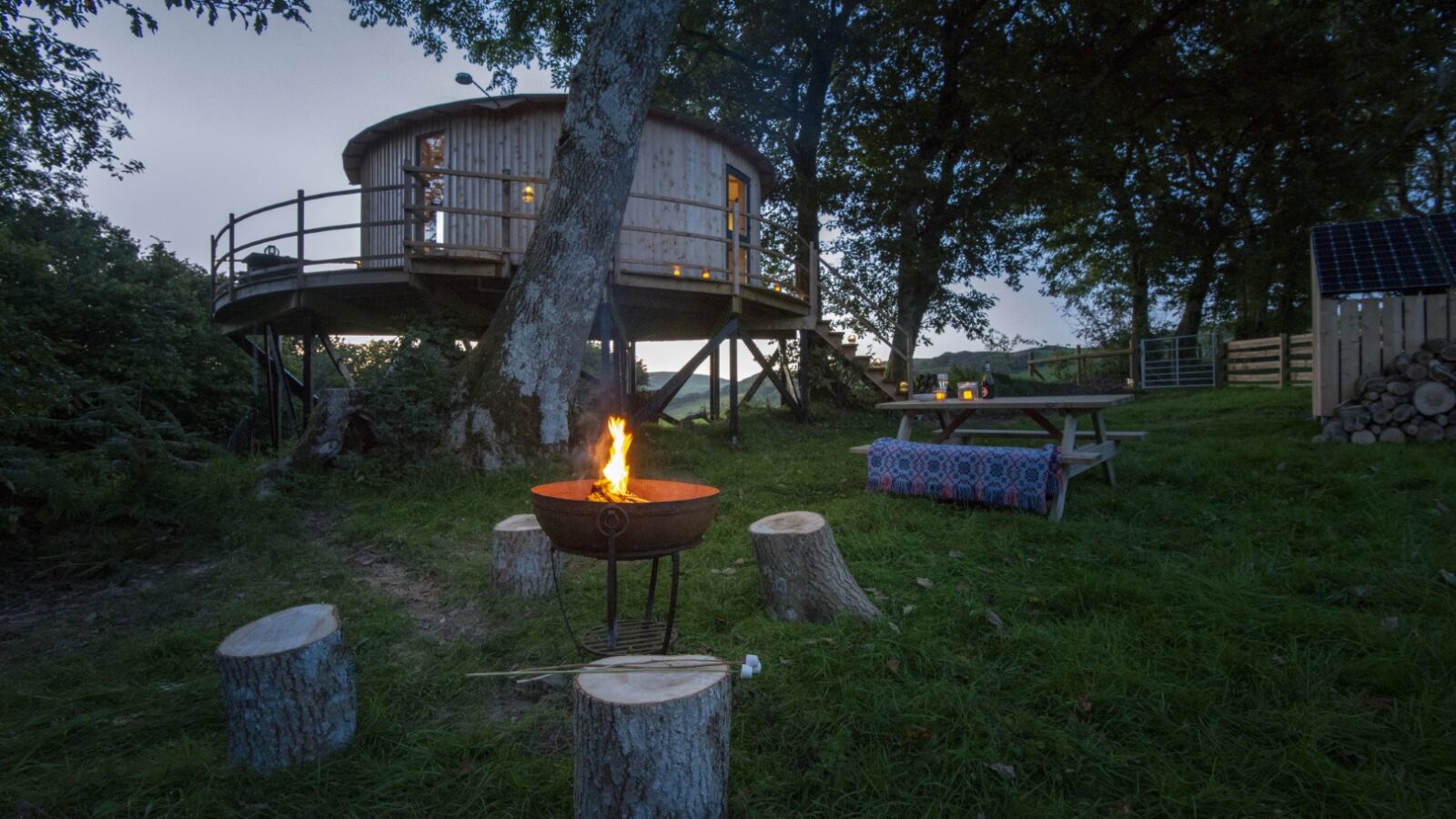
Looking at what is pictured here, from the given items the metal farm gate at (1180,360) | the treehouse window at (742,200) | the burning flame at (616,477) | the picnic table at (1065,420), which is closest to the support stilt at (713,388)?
the treehouse window at (742,200)

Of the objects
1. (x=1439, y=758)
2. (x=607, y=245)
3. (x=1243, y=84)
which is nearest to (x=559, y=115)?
(x=607, y=245)

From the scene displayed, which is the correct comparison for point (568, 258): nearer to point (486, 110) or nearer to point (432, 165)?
point (486, 110)

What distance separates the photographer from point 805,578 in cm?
354

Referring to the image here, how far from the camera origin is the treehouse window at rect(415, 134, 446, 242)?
11266 millimetres

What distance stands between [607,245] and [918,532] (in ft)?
15.2

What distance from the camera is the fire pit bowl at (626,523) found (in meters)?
2.73

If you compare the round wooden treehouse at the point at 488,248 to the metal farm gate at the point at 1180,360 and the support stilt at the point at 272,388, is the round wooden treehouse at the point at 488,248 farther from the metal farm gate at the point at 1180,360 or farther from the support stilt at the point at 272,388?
the metal farm gate at the point at 1180,360

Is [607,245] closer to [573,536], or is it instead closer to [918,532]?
[918,532]

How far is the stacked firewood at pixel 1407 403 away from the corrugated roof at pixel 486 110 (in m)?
9.75

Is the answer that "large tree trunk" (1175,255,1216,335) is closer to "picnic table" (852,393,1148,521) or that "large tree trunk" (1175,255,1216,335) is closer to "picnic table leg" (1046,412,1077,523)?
A: "picnic table" (852,393,1148,521)

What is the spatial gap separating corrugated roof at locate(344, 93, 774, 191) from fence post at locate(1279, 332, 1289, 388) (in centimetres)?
1259

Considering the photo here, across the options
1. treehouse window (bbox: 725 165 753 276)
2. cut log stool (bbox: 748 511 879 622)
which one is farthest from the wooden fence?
Answer: cut log stool (bbox: 748 511 879 622)

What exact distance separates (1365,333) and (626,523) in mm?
9545

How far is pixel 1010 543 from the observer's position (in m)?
4.71
